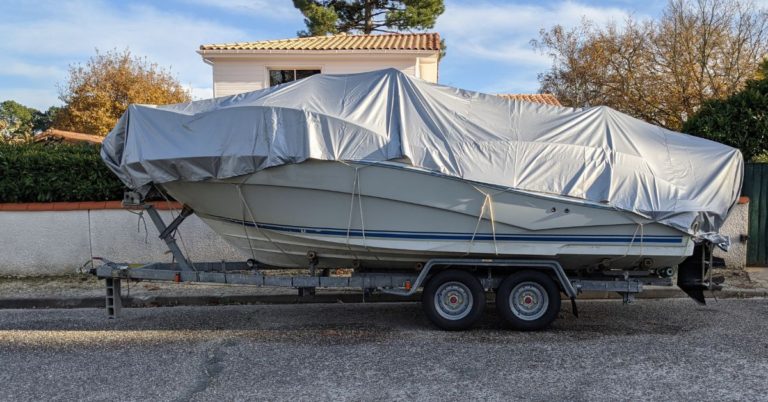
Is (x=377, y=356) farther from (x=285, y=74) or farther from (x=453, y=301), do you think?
(x=285, y=74)

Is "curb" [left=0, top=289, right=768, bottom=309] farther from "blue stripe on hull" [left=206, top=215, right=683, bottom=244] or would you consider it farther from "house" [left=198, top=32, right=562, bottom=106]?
"house" [left=198, top=32, right=562, bottom=106]

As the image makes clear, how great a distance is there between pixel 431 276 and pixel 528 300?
1.10m

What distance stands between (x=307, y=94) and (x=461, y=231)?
2250 mm

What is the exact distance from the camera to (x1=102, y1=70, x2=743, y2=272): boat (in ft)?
19.6

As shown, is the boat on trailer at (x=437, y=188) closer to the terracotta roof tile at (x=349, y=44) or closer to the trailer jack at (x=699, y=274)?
the trailer jack at (x=699, y=274)

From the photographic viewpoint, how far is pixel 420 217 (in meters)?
6.11

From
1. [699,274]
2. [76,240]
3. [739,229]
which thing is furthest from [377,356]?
[739,229]

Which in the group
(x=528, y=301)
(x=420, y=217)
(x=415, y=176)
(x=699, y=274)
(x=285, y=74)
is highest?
(x=285, y=74)

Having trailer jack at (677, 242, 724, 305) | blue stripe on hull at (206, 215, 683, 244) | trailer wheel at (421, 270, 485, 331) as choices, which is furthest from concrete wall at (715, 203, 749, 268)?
trailer wheel at (421, 270, 485, 331)

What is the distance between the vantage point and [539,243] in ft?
20.2

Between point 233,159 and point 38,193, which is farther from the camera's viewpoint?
point 38,193

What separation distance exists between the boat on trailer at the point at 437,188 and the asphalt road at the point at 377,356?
1.85ft

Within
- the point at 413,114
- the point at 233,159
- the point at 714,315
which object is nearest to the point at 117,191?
the point at 233,159

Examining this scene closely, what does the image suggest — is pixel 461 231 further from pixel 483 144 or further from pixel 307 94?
pixel 307 94
